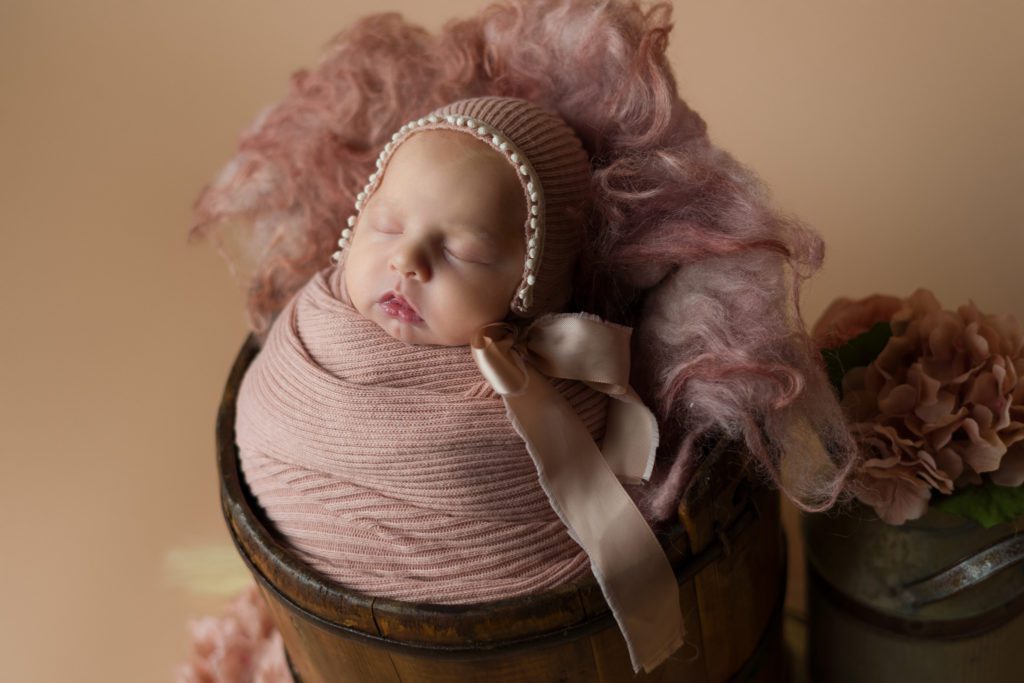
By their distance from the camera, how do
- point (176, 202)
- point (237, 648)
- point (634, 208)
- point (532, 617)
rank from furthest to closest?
point (176, 202), point (237, 648), point (634, 208), point (532, 617)

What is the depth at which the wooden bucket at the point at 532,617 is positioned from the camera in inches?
33.2

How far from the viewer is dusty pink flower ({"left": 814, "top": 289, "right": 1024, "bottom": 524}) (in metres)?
0.97

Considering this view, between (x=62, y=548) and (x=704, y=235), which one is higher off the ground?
(x=704, y=235)

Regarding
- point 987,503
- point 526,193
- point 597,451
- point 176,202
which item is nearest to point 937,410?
point 987,503

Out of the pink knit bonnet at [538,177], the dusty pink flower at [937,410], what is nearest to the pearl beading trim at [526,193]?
the pink knit bonnet at [538,177]

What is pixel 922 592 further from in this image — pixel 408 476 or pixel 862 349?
pixel 408 476

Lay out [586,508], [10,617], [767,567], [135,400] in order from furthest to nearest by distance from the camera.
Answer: [135,400] < [10,617] < [767,567] < [586,508]

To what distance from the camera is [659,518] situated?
90cm

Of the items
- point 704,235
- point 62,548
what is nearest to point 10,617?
A: point 62,548

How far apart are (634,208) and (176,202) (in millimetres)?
1016

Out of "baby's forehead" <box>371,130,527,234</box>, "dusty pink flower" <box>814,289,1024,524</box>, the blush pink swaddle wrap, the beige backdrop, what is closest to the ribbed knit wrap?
the blush pink swaddle wrap

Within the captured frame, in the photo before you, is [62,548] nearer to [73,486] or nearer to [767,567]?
[73,486]

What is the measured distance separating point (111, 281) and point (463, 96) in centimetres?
84

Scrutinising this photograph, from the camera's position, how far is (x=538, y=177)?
933mm
